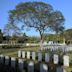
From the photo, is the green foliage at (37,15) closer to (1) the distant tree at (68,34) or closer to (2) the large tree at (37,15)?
(2) the large tree at (37,15)

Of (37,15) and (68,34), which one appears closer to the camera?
(37,15)

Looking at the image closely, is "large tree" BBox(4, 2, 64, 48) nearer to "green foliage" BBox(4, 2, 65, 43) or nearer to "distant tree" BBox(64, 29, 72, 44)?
"green foliage" BBox(4, 2, 65, 43)

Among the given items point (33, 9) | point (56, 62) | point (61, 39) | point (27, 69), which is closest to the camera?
point (27, 69)

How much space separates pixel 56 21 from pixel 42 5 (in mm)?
3533

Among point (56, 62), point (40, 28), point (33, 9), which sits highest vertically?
point (33, 9)

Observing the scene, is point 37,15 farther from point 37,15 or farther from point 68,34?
point 68,34

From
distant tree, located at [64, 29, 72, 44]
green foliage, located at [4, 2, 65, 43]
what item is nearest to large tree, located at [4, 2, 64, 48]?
green foliage, located at [4, 2, 65, 43]

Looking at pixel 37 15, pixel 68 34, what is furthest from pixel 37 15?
pixel 68 34

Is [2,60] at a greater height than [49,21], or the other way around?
[49,21]

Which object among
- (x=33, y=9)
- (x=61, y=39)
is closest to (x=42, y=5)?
(x=33, y=9)

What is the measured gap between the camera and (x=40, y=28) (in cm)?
3834

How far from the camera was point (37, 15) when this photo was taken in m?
37.1

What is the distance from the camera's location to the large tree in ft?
122

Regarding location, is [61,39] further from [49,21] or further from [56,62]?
[56,62]
